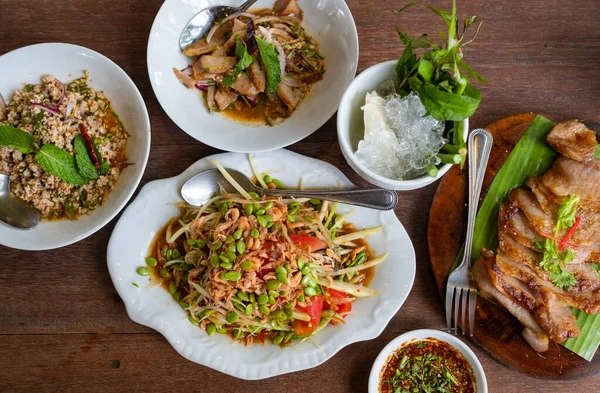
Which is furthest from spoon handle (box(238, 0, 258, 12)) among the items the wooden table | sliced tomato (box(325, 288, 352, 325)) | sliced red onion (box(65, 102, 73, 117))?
sliced tomato (box(325, 288, 352, 325))

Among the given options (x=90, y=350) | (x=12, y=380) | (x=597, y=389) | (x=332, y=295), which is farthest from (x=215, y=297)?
(x=597, y=389)

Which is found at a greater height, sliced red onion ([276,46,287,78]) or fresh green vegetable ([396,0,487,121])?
fresh green vegetable ([396,0,487,121])

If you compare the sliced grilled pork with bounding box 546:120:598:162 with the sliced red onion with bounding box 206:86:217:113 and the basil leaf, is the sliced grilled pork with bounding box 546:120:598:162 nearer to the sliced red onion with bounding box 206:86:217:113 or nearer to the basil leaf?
the basil leaf

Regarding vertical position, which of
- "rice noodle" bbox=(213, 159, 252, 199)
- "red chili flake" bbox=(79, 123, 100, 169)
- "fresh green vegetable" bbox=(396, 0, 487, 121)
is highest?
"fresh green vegetable" bbox=(396, 0, 487, 121)

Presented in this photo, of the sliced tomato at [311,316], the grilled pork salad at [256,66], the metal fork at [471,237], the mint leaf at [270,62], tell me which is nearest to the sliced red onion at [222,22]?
the grilled pork salad at [256,66]

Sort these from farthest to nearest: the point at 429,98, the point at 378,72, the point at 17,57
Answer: the point at 17,57 → the point at 378,72 → the point at 429,98

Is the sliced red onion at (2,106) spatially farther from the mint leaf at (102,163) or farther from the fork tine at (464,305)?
the fork tine at (464,305)

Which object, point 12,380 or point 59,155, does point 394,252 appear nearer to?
point 59,155

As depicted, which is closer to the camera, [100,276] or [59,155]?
[59,155]
